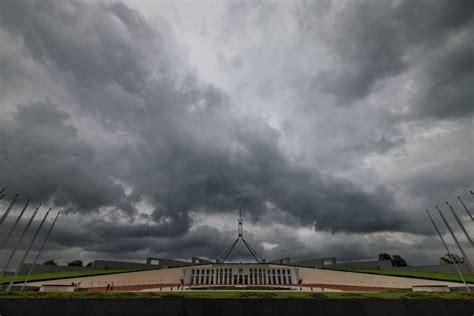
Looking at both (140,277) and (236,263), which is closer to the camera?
(140,277)

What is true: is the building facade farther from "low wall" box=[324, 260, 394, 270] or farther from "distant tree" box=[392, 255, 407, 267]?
"distant tree" box=[392, 255, 407, 267]

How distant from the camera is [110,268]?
198ft
